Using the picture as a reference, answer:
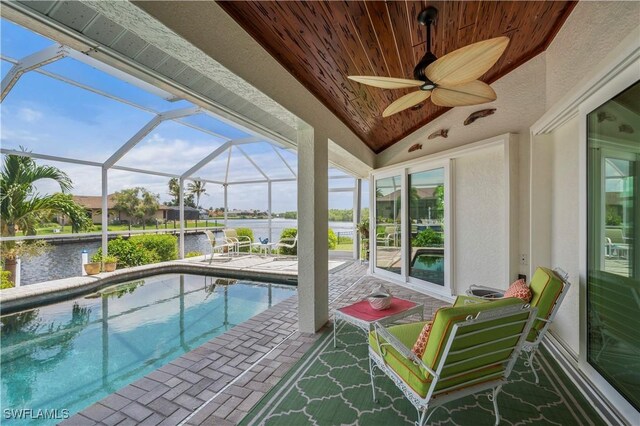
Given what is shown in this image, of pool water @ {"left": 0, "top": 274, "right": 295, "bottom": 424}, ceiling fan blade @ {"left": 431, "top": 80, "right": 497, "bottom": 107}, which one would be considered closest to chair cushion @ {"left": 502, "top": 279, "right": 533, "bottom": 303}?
→ ceiling fan blade @ {"left": 431, "top": 80, "right": 497, "bottom": 107}

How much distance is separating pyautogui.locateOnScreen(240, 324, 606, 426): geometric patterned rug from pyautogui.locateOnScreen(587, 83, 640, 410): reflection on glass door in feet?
1.26

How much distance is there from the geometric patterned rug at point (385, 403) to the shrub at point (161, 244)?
303 inches

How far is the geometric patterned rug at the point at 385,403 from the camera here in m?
2.07

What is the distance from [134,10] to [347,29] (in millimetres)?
1497

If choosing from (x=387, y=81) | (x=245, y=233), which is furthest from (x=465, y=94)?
(x=245, y=233)

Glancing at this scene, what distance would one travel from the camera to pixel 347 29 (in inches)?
89.9

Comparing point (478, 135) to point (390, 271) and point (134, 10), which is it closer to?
point (390, 271)

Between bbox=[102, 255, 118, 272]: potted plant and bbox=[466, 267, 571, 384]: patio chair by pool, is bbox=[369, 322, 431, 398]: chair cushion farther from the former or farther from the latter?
bbox=[102, 255, 118, 272]: potted plant

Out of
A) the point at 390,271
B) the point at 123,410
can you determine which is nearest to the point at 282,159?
the point at 390,271

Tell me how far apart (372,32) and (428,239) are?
416cm

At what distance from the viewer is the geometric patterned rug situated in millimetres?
2074

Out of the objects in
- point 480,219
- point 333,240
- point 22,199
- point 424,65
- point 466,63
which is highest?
point 424,65

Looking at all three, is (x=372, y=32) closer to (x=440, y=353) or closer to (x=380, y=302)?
(x=440, y=353)

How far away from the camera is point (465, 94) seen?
8.38ft
